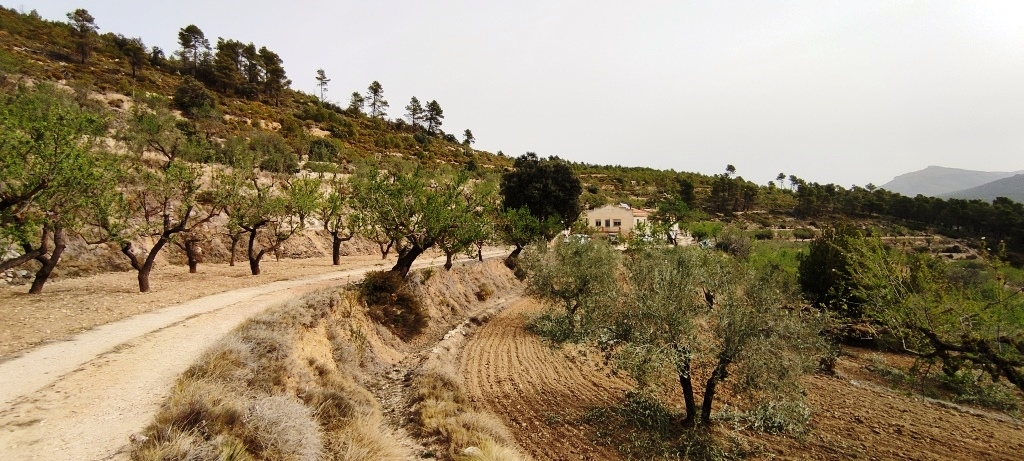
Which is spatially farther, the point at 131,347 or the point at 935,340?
the point at 935,340

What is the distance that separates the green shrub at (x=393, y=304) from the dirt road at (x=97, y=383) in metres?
7.07

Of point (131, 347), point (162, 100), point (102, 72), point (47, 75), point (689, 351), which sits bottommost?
point (689, 351)

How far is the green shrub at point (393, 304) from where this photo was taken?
72.1 ft

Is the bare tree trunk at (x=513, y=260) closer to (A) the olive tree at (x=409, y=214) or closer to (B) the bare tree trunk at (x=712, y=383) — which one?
(A) the olive tree at (x=409, y=214)

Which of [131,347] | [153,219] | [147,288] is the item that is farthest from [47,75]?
[131,347]

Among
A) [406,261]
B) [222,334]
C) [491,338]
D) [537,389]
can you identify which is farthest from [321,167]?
[537,389]

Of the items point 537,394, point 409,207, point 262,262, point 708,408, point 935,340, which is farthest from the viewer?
point 262,262

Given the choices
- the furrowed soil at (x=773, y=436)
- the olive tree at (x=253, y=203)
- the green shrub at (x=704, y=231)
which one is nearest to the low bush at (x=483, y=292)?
the furrowed soil at (x=773, y=436)

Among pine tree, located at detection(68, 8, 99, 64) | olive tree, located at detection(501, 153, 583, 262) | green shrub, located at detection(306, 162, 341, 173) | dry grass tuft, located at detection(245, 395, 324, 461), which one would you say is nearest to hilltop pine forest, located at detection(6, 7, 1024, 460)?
dry grass tuft, located at detection(245, 395, 324, 461)

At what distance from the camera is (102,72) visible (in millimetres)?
61281

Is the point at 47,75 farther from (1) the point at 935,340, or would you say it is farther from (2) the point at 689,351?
(1) the point at 935,340

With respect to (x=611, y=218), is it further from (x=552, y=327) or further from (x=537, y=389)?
(x=537, y=389)

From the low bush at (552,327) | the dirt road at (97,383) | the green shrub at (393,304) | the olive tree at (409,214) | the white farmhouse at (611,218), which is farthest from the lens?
the white farmhouse at (611,218)

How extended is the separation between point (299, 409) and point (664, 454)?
11232 mm
